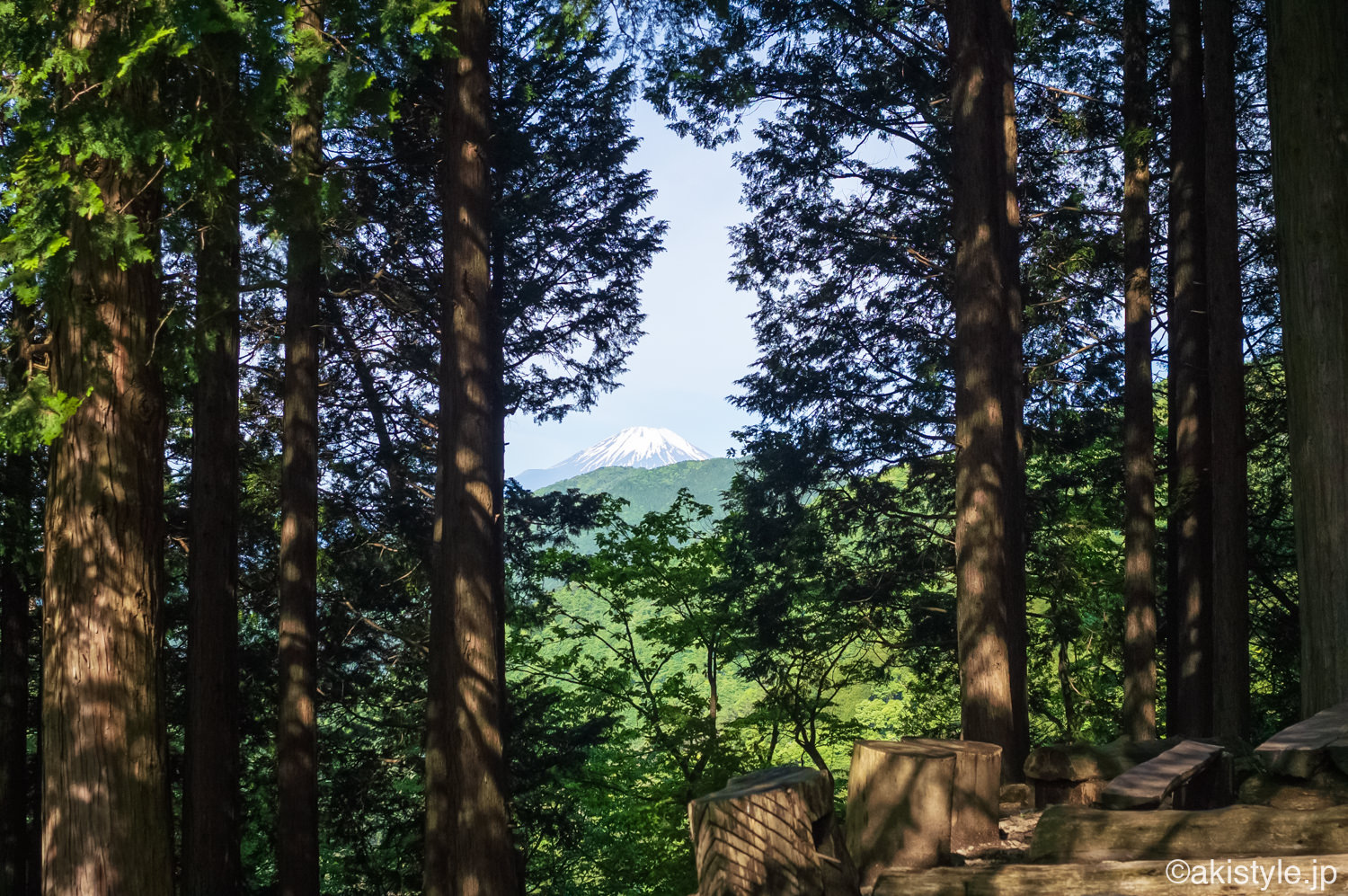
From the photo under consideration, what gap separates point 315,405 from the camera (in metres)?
11.5

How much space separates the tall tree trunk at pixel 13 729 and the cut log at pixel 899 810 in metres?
11.1

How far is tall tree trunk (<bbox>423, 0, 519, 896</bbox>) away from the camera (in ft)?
26.9

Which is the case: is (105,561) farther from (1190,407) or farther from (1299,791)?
(1190,407)

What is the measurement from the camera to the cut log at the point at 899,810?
175 inches

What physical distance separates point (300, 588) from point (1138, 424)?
11443mm

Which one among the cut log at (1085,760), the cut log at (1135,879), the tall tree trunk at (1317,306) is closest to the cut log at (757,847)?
the cut log at (1135,879)

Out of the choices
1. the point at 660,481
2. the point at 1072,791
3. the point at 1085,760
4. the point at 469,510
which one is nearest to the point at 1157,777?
the point at 1085,760

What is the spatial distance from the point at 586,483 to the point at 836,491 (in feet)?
436

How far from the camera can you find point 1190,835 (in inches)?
136

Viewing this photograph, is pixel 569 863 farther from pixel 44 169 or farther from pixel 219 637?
pixel 44 169

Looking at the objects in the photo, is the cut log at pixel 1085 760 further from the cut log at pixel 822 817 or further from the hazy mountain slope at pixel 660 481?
the hazy mountain slope at pixel 660 481

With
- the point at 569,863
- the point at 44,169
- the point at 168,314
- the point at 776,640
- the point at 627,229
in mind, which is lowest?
the point at 569,863

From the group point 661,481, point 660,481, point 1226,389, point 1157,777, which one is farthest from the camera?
point 660,481

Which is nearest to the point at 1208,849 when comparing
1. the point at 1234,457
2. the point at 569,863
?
the point at 1234,457
